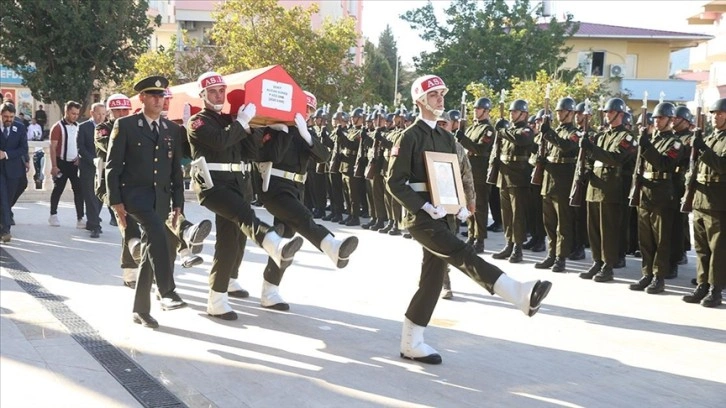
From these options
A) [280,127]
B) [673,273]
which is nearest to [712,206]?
[673,273]

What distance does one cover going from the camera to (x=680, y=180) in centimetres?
962

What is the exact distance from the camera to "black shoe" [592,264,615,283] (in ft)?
32.5

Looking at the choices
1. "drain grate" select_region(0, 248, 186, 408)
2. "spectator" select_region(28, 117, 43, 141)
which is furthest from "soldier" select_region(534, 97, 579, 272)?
"spectator" select_region(28, 117, 43, 141)

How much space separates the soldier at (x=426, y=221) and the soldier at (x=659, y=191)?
12.4 ft

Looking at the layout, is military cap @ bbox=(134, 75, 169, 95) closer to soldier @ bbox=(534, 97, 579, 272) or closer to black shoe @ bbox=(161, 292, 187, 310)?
black shoe @ bbox=(161, 292, 187, 310)

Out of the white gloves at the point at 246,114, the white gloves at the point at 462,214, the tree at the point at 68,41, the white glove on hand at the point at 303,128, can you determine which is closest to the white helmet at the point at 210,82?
the white gloves at the point at 246,114

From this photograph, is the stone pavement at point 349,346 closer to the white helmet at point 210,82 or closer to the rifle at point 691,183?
the rifle at point 691,183

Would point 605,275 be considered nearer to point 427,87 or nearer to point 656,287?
point 656,287

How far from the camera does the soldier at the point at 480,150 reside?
1202 centimetres

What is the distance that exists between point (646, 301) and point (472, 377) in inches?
145

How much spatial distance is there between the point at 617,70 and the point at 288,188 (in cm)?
4168

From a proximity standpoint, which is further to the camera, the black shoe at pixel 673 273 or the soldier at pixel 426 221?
the black shoe at pixel 673 273

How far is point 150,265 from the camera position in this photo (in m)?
7.12

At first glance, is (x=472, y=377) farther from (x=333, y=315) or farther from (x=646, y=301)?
(x=646, y=301)
